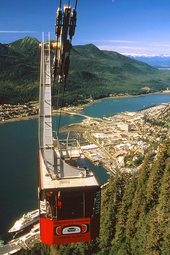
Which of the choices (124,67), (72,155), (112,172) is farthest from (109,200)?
(124,67)

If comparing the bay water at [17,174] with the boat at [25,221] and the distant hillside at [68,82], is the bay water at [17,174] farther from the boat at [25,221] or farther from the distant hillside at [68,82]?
the distant hillside at [68,82]

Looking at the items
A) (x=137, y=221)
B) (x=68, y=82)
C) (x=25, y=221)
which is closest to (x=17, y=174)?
(x=25, y=221)

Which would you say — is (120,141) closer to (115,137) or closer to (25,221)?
(115,137)

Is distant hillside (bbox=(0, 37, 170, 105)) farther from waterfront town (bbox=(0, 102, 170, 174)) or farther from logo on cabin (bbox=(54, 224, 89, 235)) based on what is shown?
logo on cabin (bbox=(54, 224, 89, 235))

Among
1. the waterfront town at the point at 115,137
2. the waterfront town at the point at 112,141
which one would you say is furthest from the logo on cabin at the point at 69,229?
the waterfront town at the point at 115,137

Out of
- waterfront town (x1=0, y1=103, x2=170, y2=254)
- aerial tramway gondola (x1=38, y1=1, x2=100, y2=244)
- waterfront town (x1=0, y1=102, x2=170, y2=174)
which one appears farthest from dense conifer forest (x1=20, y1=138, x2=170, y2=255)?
aerial tramway gondola (x1=38, y1=1, x2=100, y2=244)
